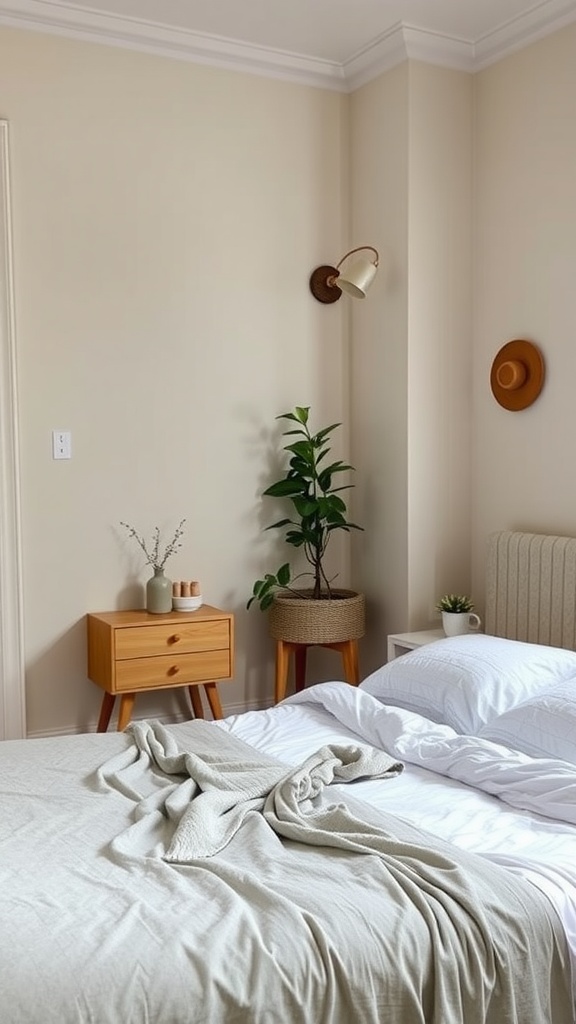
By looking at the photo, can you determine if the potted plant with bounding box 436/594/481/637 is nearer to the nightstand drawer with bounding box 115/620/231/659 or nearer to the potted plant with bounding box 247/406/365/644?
the potted plant with bounding box 247/406/365/644

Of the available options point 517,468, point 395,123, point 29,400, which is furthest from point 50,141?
point 517,468

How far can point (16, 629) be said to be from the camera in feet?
11.6

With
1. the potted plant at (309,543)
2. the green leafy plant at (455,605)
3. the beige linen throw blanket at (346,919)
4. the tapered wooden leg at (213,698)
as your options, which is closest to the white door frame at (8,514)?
the tapered wooden leg at (213,698)

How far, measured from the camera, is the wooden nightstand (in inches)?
136

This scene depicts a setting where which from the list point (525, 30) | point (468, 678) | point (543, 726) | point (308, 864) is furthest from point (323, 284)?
point (308, 864)

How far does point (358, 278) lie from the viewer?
376cm

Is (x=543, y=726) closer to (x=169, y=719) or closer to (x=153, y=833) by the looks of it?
(x=153, y=833)

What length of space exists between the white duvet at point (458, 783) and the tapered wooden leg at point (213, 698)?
2.76 feet

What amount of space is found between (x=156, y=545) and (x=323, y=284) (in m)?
1.21

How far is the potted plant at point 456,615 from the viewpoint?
366 centimetres

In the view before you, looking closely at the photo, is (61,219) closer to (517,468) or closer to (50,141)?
(50,141)

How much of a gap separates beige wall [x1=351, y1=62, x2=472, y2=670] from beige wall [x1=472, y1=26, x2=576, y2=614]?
0.08 meters

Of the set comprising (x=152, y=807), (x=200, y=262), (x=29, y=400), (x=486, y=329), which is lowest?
(x=152, y=807)

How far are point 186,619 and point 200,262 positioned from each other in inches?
51.8
